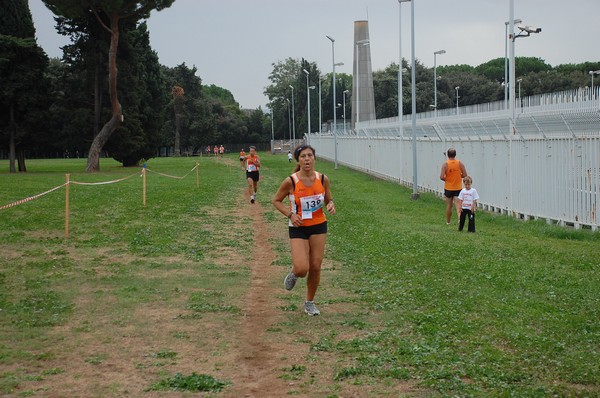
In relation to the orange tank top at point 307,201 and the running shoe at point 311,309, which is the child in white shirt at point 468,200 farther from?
the running shoe at point 311,309

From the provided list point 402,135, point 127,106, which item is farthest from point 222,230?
point 127,106

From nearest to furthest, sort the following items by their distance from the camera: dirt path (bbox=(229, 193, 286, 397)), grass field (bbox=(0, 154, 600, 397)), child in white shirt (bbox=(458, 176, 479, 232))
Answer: dirt path (bbox=(229, 193, 286, 397))
grass field (bbox=(0, 154, 600, 397))
child in white shirt (bbox=(458, 176, 479, 232))

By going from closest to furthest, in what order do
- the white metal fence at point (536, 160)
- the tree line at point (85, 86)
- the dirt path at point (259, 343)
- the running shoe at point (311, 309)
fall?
the dirt path at point (259, 343), the running shoe at point (311, 309), the white metal fence at point (536, 160), the tree line at point (85, 86)

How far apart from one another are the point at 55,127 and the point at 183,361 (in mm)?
48696

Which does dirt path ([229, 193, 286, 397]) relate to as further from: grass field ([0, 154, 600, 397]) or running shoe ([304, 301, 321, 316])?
running shoe ([304, 301, 321, 316])

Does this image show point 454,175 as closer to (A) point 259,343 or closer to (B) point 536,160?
(B) point 536,160

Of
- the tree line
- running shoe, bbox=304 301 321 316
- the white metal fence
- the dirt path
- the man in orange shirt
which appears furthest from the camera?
the tree line

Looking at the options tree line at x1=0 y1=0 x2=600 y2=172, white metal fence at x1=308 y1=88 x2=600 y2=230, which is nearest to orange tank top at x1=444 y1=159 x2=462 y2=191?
white metal fence at x1=308 y1=88 x2=600 y2=230

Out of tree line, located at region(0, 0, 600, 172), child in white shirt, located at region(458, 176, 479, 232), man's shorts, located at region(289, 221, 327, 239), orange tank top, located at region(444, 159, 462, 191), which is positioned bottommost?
child in white shirt, located at region(458, 176, 479, 232)

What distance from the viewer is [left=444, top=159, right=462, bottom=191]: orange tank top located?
18375 millimetres

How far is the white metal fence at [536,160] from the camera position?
57.1 feet

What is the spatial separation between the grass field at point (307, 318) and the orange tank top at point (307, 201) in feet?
3.56

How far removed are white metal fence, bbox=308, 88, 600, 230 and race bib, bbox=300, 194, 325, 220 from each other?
30.3 feet

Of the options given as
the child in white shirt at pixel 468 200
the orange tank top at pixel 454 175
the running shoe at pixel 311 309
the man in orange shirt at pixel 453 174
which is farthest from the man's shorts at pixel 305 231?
the orange tank top at pixel 454 175
